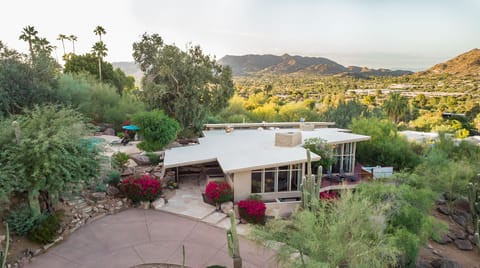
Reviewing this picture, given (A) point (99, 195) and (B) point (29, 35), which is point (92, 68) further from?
(A) point (99, 195)

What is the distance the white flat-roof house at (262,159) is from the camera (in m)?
14.0

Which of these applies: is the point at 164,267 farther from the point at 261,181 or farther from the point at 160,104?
the point at 160,104

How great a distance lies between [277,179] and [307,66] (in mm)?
105680

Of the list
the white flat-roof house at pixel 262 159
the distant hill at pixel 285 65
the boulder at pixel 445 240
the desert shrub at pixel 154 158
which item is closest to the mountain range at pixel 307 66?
the distant hill at pixel 285 65

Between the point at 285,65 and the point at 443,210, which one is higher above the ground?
the point at 285,65

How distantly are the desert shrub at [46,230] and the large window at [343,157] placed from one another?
1390 centimetres

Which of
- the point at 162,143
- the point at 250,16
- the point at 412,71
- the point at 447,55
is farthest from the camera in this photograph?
the point at 412,71

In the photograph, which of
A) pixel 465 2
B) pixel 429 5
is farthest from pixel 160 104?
pixel 465 2

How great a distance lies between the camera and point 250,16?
34656 mm

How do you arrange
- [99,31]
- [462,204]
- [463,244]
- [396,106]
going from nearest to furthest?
[463,244] → [462,204] → [99,31] → [396,106]

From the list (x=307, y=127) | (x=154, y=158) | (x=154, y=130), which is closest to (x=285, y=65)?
(x=307, y=127)

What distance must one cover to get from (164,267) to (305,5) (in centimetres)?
3003

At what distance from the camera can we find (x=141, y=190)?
1367 centimetres

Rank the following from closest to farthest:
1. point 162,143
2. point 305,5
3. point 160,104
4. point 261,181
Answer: point 261,181 < point 162,143 < point 160,104 < point 305,5
